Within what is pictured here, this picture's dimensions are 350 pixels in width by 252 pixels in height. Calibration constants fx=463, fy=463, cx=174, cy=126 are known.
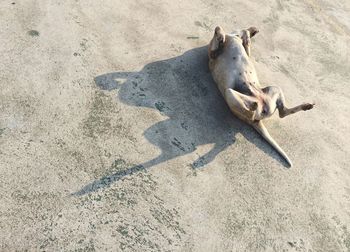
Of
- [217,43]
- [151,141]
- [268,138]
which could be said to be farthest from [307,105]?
[151,141]

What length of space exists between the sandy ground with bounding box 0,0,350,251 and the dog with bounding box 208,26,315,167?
0.57 feet

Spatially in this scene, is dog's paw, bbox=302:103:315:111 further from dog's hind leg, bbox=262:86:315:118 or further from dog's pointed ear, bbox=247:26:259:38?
dog's pointed ear, bbox=247:26:259:38

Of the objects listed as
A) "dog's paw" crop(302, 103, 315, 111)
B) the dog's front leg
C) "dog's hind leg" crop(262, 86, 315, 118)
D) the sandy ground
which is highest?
the dog's front leg

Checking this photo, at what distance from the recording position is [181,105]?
5.99 meters

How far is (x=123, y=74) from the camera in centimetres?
610

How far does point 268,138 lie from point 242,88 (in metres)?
0.73

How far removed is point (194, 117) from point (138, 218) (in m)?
1.64

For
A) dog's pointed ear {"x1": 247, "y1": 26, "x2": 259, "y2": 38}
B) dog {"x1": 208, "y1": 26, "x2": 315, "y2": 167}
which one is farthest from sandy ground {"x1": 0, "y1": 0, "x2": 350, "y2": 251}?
dog's pointed ear {"x1": 247, "y1": 26, "x2": 259, "y2": 38}

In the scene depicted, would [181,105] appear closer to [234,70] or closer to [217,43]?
[234,70]

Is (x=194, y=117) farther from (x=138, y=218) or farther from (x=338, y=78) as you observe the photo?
(x=338, y=78)

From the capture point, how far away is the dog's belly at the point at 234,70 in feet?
19.8

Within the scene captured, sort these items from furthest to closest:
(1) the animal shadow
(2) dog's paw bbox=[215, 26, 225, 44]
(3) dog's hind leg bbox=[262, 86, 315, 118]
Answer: (2) dog's paw bbox=[215, 26, 225, 44]
(3) dog's hind leg bbox=[262, 86, 315, 118]
(1) the animal shadow

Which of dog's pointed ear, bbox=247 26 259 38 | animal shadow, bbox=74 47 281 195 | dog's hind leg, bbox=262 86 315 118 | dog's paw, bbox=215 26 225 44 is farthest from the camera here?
dog's pointed ear, bbox=247 26 259 38

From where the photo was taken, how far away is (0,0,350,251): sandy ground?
4.78 metres
